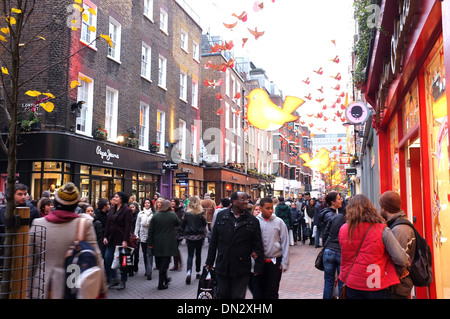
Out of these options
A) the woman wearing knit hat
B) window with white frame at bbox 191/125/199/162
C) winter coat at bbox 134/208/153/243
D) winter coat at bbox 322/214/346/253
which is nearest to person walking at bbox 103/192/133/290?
winter coat at bbox 134/208/153/243

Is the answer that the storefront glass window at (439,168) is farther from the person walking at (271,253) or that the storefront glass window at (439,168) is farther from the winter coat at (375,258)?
the person walking at (271,253)

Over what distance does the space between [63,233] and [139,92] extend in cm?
1718

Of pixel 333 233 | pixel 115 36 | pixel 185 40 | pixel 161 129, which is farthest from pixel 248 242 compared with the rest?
pixel 185 40

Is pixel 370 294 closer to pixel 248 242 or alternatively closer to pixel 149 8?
pixel 248 242

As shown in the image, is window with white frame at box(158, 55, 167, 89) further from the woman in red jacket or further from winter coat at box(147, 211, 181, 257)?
the woman in red jacket

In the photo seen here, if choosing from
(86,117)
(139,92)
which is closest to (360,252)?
(86,117)

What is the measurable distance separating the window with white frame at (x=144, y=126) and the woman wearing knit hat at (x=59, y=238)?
17.0 m

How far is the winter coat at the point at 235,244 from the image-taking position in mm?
5473

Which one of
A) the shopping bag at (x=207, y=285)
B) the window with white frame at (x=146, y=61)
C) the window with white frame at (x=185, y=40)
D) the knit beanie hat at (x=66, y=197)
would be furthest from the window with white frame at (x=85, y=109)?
the knit beanie hat at (x=66, y=197)

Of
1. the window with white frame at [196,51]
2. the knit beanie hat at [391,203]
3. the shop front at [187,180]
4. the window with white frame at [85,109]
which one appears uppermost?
the window with white frame at [196,51]

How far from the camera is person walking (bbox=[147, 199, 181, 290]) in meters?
8.50

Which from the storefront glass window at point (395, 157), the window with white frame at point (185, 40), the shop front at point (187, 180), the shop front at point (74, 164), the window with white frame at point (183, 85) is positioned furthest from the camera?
the window with white frame at point (185, 40)

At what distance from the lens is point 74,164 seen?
611 inches

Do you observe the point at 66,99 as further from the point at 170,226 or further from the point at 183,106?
the point at 183,106
